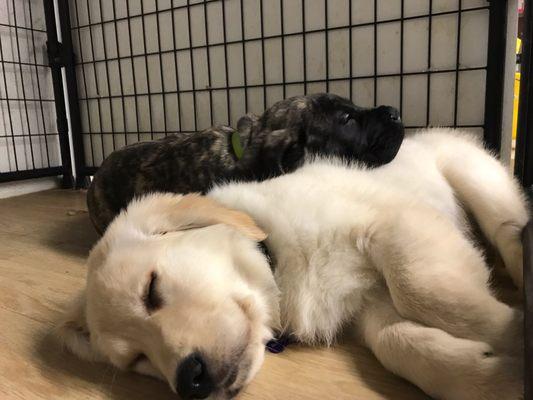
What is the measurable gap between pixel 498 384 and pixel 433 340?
5.4 inches

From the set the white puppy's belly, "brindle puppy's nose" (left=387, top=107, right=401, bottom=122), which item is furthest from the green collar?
the white puppy's belly

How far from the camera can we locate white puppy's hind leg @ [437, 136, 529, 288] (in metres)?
1.40

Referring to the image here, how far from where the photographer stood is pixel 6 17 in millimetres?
3762

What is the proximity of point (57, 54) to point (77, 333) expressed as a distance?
3.36 meters

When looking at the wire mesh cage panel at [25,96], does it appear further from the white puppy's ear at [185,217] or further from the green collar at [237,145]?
the white puppy's ear at [185,217]

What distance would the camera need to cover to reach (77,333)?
1271mm

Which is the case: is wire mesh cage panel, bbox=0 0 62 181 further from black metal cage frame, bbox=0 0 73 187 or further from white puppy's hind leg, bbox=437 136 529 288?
white puppy's hind leg, bbox=437 136 529 288

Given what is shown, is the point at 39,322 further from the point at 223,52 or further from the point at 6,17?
the point at 6,17

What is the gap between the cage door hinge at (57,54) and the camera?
12.9ft

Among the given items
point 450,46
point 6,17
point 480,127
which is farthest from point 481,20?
point 6,17

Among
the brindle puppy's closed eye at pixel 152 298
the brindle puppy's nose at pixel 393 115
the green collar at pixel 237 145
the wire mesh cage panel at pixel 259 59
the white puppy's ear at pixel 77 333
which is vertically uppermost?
the wire mesh cage panel at pixel 259 59

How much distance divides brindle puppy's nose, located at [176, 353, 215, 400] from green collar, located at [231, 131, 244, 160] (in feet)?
4.47

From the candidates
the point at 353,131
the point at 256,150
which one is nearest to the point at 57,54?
the point at 256,150

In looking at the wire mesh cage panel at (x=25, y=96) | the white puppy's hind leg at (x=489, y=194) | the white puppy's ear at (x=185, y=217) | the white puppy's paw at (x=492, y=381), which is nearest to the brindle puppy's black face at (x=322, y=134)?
the white puppy's hind leg at (x=489, y=194)
